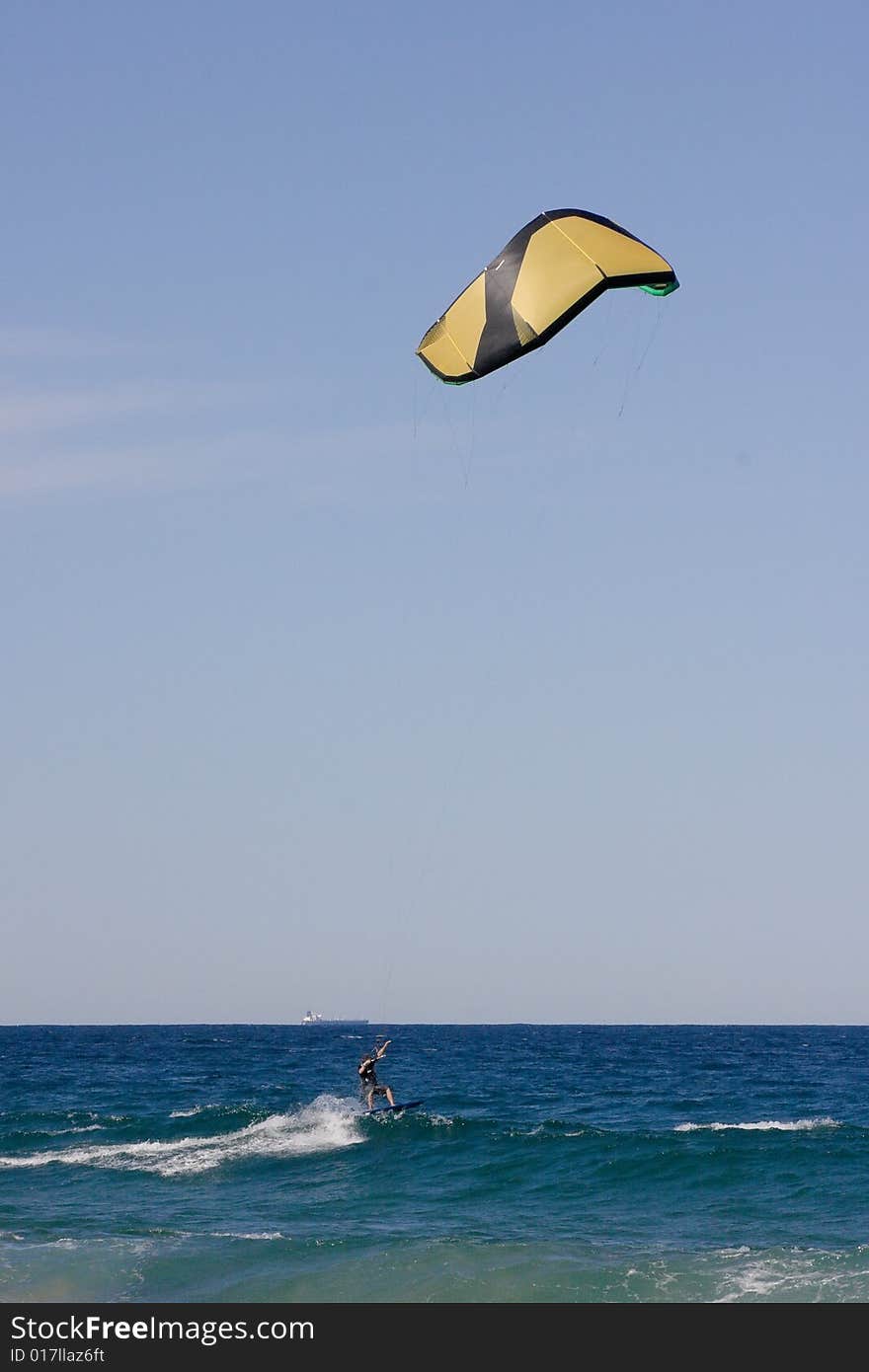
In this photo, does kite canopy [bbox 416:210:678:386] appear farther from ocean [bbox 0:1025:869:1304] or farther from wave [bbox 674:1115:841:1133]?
wave [bbox 674:1115:841:1133]

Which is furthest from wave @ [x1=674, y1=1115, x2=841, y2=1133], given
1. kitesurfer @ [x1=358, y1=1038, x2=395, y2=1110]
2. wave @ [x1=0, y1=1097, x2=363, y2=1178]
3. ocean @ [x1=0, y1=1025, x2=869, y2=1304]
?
wave @ [x1=0, y1=1097, x2=363, y2=1178]

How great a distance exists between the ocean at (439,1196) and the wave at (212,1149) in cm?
11

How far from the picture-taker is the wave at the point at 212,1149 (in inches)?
1266

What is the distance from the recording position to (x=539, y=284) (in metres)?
20.1

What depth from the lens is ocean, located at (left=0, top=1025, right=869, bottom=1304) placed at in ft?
69.3

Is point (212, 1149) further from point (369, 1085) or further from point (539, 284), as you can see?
point (539, 284)

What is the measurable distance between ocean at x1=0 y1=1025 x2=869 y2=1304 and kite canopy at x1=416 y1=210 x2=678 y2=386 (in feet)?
42.1

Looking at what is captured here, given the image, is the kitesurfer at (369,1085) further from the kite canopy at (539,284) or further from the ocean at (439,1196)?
the kite canopy at (539,284)

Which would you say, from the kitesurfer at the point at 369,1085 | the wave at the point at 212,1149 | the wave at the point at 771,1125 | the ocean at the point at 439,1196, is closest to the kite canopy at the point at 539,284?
the ocean at the point at 439,1196

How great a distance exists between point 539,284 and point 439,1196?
16.9 metres

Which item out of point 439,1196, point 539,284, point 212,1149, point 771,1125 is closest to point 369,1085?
point 212,1149

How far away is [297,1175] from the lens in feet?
101
